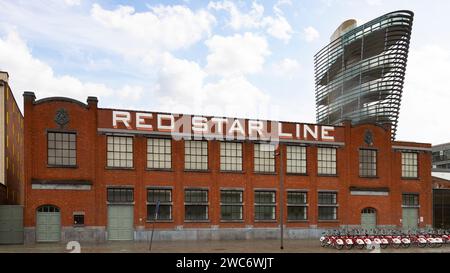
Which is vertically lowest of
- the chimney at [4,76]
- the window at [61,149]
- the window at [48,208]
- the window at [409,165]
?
the window at [48,208]

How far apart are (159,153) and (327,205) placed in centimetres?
1678

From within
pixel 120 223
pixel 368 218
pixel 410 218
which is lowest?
pixel 410 218

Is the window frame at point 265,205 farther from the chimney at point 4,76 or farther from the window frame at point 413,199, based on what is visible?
the chimney at point 4,76

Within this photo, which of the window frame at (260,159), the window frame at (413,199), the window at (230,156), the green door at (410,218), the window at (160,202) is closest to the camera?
the window at (160,202)

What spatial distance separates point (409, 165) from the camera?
4306 cm

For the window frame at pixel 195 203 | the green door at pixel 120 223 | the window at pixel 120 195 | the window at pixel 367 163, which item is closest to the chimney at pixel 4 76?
the window at pixel 120 195

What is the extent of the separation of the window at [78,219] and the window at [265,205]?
14.9 metres

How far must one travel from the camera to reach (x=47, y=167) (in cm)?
3161

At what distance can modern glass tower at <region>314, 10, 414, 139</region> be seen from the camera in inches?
3243

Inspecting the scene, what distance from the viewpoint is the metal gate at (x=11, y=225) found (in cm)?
3002

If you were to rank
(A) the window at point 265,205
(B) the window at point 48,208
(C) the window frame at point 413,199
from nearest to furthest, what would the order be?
(B) the window at point 48,208 < (A) the window at point 265,205 < (C) the window frame at point 413,199

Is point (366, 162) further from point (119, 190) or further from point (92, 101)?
point (92, 101)

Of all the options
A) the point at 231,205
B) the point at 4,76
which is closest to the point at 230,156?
→ the point at 231,205
